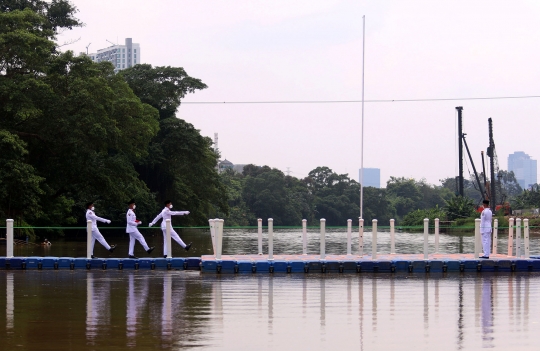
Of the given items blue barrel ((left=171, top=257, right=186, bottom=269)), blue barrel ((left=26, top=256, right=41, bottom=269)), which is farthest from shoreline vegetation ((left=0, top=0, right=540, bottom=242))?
blue barrel ((left=171, top=257, right=186, bottom=269))

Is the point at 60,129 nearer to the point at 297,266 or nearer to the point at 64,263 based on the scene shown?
the point at 64,263

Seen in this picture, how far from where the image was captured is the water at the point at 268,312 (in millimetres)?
11617

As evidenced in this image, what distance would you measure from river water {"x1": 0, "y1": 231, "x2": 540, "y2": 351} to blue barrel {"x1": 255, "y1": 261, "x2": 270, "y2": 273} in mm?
802

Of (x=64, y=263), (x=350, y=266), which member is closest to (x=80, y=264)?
(x=64, y=263)

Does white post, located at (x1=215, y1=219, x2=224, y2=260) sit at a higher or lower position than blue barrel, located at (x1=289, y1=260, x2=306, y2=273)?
higher

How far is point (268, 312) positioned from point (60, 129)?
105 feet

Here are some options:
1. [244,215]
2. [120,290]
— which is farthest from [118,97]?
[244,215]

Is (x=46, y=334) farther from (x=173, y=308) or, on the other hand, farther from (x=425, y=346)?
(x=425, y=346)

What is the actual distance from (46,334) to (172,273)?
9.29 meters

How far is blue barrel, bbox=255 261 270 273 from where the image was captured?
70.7 ft

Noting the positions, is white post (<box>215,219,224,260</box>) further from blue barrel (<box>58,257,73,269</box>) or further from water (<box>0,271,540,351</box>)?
blue barrel (<box>58,257,73,269</box>)

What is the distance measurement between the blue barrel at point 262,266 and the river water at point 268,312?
31.6 inches

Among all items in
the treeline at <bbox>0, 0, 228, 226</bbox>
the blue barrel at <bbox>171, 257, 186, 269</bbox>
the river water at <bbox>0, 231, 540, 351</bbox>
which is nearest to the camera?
the river water at <bbox>0, 231, 540, 351</bbox>

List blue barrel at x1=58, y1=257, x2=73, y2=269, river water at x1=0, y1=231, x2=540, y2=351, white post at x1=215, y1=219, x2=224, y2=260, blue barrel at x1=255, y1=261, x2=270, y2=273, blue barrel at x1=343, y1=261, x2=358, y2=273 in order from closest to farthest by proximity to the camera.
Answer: river water at x1=0, y1=231, x2=540, y2=351
white post at x1=215, y1=219, x2=224, y2=260
blue barrel at x1=255, y1=261, x2=270, y2=273
blue barrel at x1=343, y1=261, x2=358, y2=273
blue barrel at x1=58, y1=257, x2=73, y2=269
